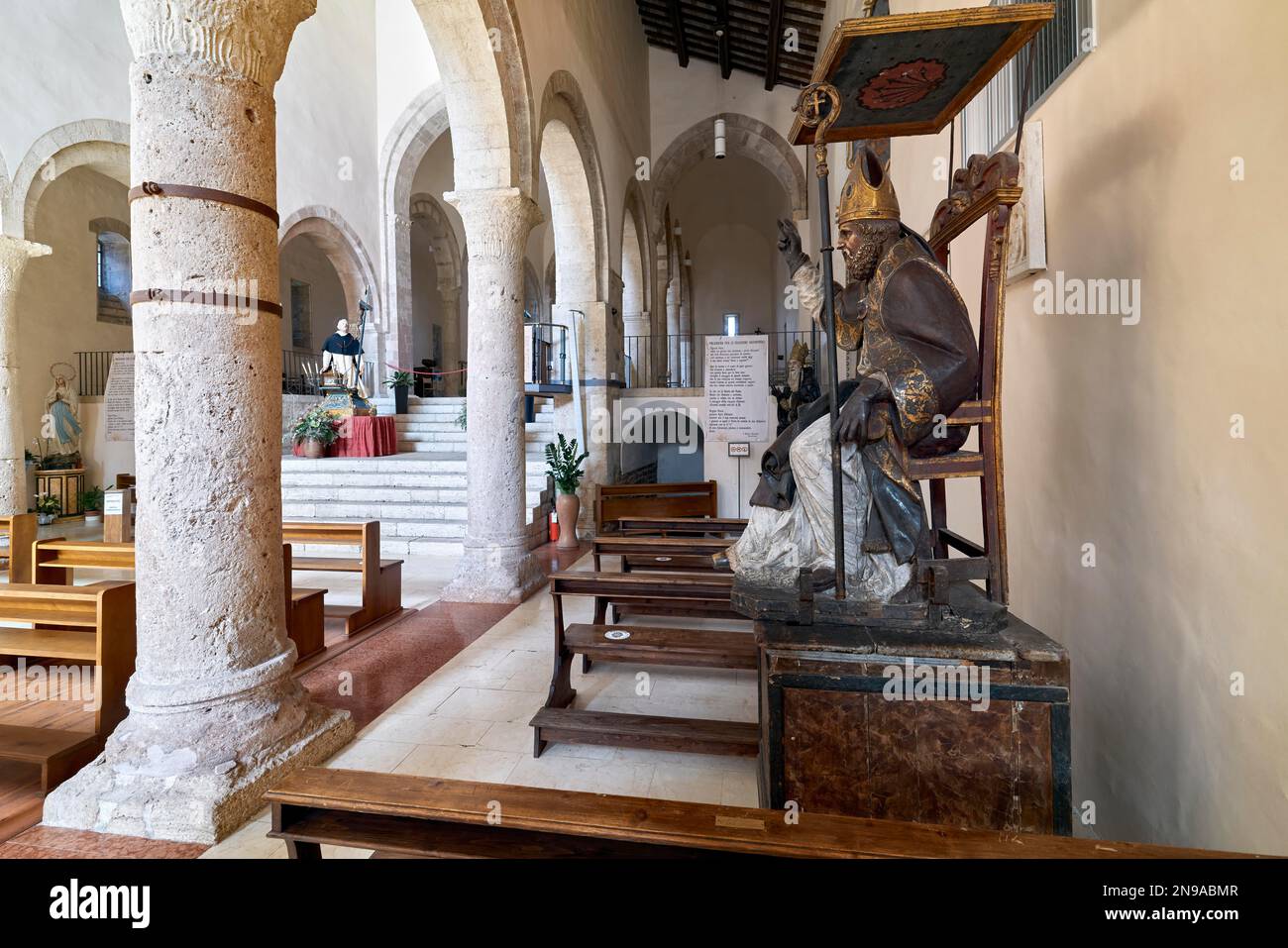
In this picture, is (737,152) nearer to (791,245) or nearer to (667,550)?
(667,550)

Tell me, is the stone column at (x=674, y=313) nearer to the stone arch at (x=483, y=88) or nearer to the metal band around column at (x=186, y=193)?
the stone arch at (x=483, y=88)

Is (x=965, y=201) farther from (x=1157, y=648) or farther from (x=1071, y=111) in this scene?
(x=1157, y=648)

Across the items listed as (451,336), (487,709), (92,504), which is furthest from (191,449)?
(451,336)

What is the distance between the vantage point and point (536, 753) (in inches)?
107

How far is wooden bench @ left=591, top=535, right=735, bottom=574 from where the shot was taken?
4152 mm

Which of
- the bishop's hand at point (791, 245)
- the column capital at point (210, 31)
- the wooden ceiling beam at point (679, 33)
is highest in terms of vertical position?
the wooden ceiling beam at point (679, 33)

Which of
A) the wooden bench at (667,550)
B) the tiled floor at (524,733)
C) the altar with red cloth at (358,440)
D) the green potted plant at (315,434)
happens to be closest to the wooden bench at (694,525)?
the wooden bench at (667,550)

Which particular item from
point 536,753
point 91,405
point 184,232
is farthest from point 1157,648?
point 91,405

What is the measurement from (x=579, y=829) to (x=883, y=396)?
4.60 feet

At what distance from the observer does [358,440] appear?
9562 millimetres

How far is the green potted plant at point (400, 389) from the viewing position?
11.2 metres

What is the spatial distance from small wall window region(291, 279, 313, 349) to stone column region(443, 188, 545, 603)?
1341cm

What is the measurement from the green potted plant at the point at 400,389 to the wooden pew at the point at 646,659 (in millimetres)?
9125

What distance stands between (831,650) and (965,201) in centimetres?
150
